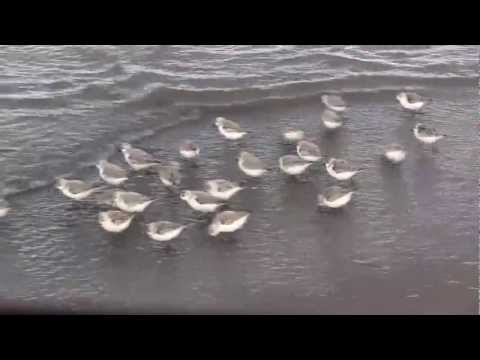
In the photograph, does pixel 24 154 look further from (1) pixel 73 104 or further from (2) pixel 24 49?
(2) pixel 24 49

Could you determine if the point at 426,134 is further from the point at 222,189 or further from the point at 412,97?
the point at 222,189

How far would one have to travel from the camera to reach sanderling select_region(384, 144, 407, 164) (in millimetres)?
7238

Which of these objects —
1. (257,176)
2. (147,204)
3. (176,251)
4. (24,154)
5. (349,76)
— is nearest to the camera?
(176,251)

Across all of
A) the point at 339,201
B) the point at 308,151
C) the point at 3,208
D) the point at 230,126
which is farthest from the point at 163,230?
the point at 230,126

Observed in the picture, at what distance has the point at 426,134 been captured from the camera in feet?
24.8

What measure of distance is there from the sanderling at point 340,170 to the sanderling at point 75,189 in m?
2.47

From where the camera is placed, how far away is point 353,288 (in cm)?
552

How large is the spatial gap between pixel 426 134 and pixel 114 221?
371 cm

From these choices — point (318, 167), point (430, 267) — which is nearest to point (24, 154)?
point (318, 167)

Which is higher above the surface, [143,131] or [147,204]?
[143,131]

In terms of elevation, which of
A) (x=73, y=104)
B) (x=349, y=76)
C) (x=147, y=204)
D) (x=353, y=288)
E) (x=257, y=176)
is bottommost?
(x=353, y=288)

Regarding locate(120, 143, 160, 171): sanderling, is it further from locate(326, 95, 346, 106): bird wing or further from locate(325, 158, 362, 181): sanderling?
locate(326, 95, 346, 106): bird wing

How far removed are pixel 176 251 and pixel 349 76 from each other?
450 centimetres

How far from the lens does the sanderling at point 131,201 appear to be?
20.8ft
